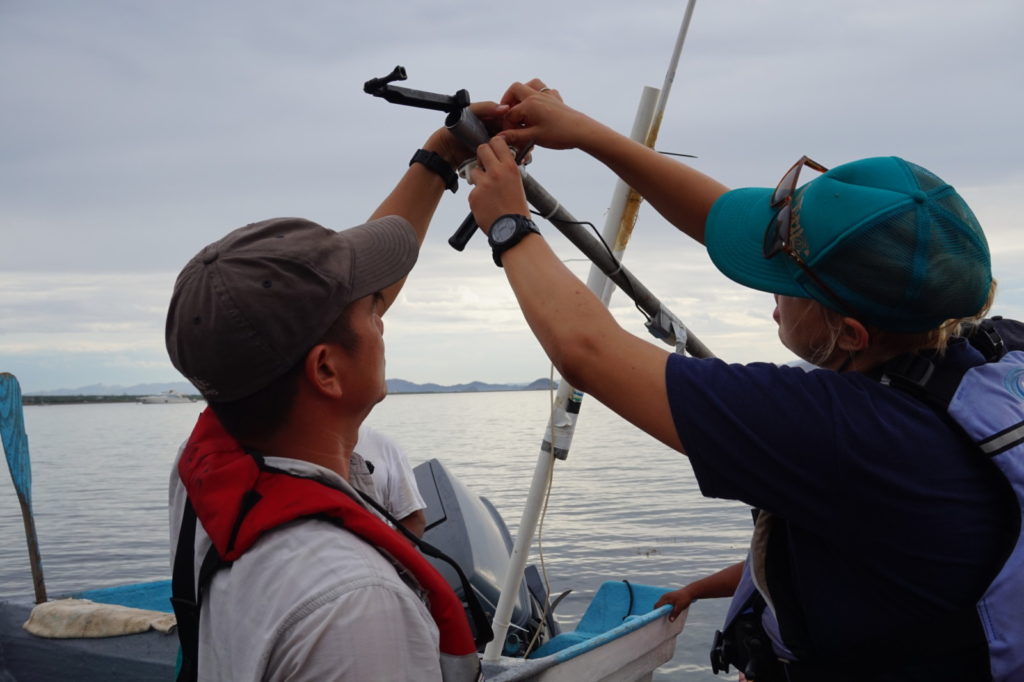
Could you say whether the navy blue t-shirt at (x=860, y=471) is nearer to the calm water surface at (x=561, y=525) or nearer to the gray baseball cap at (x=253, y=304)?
the gray baseball cap at (x=253, y=304)

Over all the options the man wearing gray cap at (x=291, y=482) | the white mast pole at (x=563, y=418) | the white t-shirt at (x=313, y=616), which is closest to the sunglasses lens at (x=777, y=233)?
the man wearing gray cap at (x=291, y=482)

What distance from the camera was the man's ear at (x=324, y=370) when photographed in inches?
70.7

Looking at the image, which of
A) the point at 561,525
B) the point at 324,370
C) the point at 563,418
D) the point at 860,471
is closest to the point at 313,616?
the point at 324,370

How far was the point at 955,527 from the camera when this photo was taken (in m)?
1.72

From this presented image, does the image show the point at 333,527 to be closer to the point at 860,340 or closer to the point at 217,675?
the point at 217,675

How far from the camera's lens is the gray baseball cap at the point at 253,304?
1.71 meters

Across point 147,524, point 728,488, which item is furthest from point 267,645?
point 147,524

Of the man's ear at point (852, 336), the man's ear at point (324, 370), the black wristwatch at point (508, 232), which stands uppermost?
the black wristwatch at point (508, 232)

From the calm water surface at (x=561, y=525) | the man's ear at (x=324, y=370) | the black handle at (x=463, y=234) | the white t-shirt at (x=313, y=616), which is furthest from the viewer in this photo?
the calm water surface at (x=561, y=525)

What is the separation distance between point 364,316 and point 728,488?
881mm

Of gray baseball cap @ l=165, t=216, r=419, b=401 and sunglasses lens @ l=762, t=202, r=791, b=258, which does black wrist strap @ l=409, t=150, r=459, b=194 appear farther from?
sunglasses lens @ l=762, t=202, r=791, b=258

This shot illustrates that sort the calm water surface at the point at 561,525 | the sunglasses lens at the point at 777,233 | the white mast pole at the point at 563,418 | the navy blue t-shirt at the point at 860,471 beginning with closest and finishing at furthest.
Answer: the navy blue t-shirt at the point at 860,471 → the sunglasses lens at the point at 777,233 → the white mast pole at the point at 563,418 → the calm water surface at the point at 561,525

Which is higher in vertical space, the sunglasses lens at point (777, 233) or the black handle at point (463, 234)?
the sunglasses lens at point (777, 233)

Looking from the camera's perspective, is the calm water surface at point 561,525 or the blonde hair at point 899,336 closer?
the blonde hair at point 899,336
